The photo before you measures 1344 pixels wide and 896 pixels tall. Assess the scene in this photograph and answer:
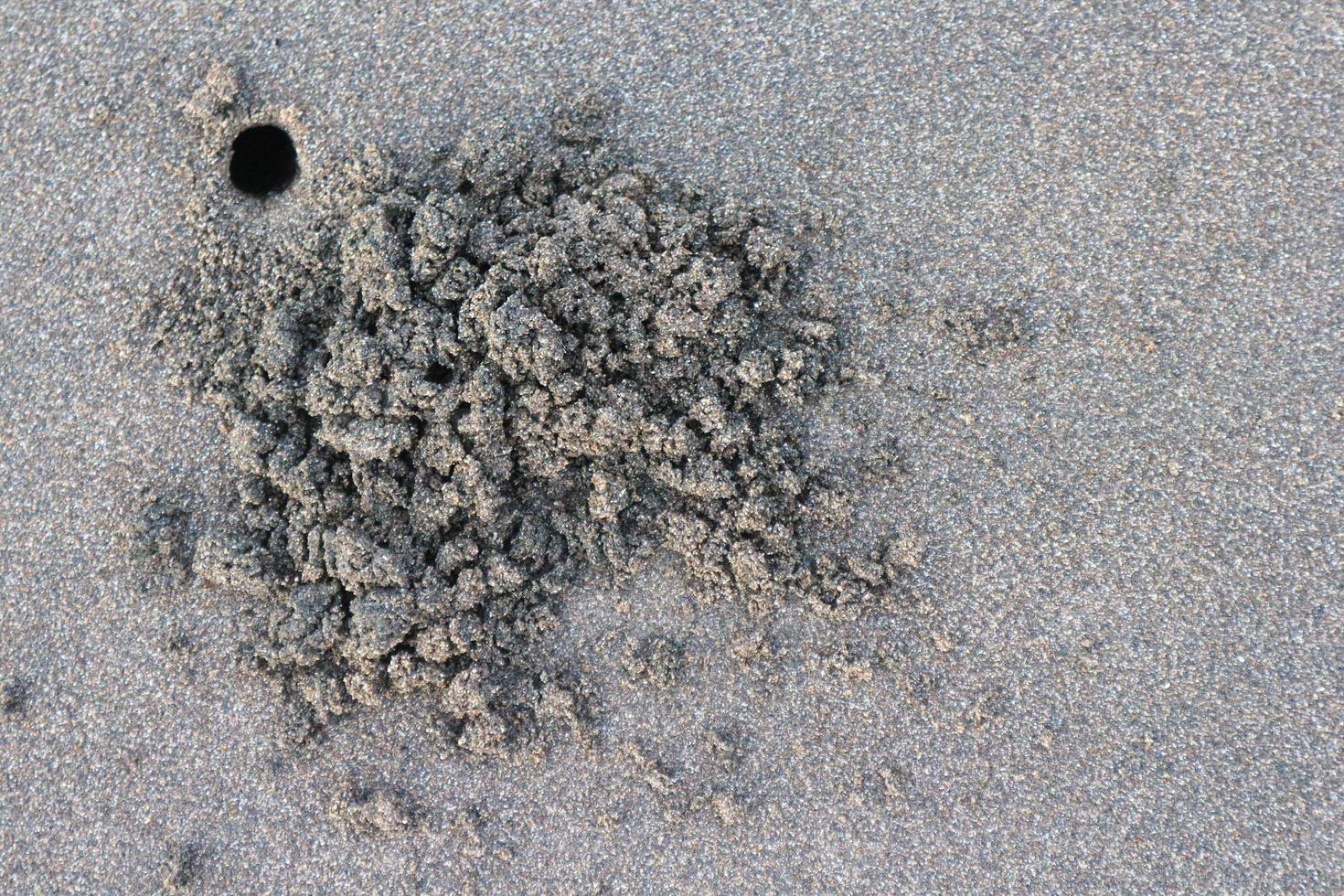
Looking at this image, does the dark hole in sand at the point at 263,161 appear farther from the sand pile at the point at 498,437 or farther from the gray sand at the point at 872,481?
the sand pile at the point at 498,437

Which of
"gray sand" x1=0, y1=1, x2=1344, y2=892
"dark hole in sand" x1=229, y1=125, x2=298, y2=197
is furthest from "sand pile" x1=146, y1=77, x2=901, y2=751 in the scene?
"dark hole in sand" x1=229, y1=125, x2=298, y2=197

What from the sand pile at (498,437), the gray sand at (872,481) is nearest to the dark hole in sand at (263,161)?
the gray sand at (872,481)

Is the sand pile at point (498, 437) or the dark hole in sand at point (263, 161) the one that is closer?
the sand pile at point (498, 437)

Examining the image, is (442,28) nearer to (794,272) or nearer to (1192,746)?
(794,272)

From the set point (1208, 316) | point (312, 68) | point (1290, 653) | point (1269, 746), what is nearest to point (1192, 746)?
point (1269, 746)

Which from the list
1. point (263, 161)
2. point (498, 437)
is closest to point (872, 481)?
point (498, 437)

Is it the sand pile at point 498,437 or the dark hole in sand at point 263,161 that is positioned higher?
the dark hole in sand at point 263,161
